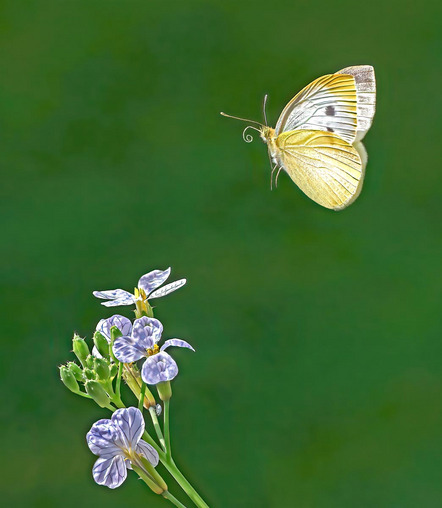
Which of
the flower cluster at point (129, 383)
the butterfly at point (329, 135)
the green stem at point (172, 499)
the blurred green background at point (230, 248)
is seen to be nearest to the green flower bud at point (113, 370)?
the flower cluster at point (129, 383)

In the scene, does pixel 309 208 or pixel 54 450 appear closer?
pixel 54 450

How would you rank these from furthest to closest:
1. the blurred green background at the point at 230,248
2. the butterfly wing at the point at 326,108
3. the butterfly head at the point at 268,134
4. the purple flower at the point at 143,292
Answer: the blurred green background at the point at 230,248
the butterfly head at the point at 268,134
the butterfly wing at the point at 326,108
the purple flower at the point at 143,292

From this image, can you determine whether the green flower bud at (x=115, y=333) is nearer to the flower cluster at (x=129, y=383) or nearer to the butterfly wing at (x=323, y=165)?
the flower cluster at (x=129, y=383)

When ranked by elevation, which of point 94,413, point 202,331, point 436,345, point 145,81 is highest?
point 145,81

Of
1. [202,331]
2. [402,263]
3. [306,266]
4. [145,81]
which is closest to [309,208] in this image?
[306,266]

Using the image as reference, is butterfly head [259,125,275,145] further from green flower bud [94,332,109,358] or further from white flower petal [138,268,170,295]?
green flower bud [94,332,109,358]

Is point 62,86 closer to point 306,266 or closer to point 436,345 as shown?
point 306,266

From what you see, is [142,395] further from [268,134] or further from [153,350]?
[268,134]
